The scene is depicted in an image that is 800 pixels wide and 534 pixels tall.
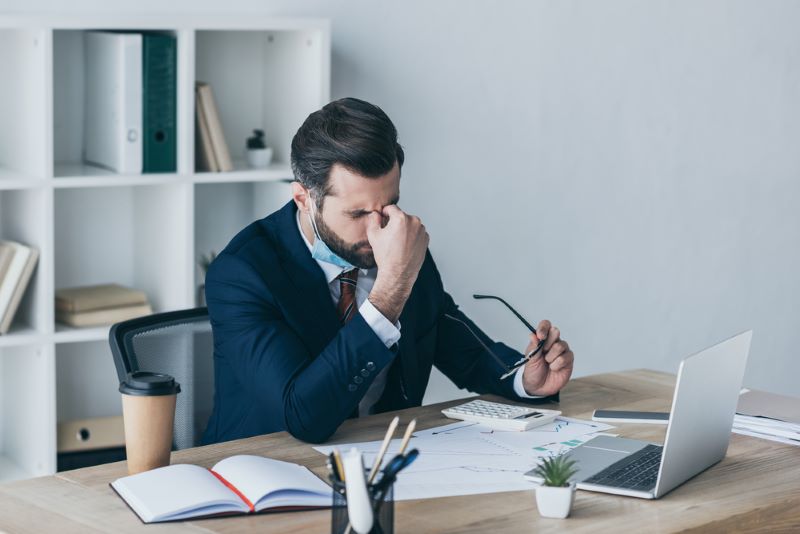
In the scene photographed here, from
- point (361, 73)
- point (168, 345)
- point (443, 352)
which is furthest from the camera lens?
point (361, 73)

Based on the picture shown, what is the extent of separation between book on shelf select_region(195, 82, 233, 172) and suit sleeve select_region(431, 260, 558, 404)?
954mm

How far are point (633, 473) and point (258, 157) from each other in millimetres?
1871

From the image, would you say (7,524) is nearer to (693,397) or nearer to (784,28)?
(693,397)

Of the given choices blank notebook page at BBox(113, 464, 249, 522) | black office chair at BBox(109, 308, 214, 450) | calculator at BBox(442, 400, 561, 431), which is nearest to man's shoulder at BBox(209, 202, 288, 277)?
black office chair at BBox(109, 308, 214, 450)

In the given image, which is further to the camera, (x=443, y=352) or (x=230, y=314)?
(x=443, y=352)

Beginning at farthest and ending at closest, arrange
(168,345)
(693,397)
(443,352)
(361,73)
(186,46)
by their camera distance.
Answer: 1. (361,73)
2. (186,46)
3. (443,352)
4. (168,345)
5. (693,397)

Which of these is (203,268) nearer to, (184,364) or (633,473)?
(184,364)

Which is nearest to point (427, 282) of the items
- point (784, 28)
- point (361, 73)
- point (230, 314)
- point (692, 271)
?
point (230, 314)

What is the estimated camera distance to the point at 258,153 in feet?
11.2

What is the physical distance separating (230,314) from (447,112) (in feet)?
5.93

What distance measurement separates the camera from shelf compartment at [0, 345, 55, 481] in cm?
306

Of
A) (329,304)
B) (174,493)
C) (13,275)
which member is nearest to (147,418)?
(174,493)

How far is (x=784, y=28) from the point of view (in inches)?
182

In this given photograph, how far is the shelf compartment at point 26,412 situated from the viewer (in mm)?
3061
